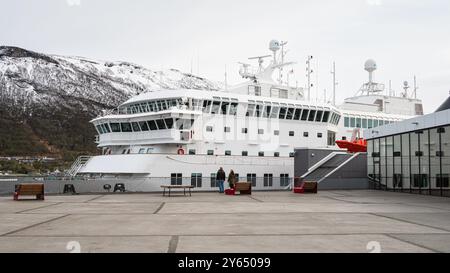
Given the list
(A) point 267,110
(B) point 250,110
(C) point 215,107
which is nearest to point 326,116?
(A) point 267,110

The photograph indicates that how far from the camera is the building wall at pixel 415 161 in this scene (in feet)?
74.3

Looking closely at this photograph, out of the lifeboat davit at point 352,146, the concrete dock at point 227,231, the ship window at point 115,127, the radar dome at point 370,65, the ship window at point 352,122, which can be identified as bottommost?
the concrete dock at point 227,231

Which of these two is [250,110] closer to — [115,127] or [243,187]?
[115,127]

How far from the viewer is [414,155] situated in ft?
81.9

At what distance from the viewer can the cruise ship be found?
32469mm

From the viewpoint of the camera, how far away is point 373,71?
2089 inches

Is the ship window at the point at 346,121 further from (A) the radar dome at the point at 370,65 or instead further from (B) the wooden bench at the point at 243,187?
(B) the wooden bench at the point at 243,187

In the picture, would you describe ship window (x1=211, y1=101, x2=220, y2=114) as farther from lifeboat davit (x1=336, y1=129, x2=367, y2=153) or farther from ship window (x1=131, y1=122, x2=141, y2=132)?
lifeboat davit (x1=336, y1=129, x2=367, y2=153)

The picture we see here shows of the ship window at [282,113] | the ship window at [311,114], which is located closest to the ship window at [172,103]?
the ship window at [282,113]

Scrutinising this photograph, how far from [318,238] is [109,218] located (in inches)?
253

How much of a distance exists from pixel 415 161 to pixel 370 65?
29.3 meters

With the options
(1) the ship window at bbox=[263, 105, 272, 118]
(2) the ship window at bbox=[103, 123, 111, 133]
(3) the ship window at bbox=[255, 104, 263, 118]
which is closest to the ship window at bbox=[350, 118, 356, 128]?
(1) the ship window at bbox=[263, 105, 272, 118]

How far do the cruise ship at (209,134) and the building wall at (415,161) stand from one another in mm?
7592
